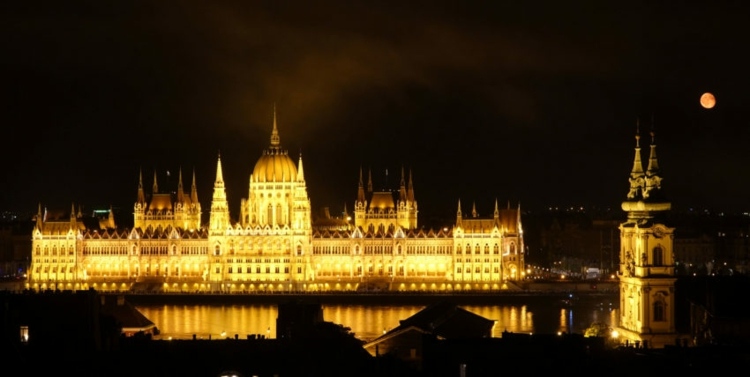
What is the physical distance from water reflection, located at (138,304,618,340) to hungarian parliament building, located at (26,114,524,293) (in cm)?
1301

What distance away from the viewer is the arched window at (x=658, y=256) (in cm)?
4272

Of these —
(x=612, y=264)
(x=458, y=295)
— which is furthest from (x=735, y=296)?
(x=612, y=264)

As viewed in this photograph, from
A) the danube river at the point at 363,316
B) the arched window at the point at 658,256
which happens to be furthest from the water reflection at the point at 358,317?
the arched window at the point at 658,256

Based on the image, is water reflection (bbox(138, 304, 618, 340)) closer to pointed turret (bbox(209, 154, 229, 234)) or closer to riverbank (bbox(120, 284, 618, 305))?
riverbank (bbox(120, 284, 618, 305))

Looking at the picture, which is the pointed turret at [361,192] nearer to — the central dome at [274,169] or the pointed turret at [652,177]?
the central dome at [274,169]

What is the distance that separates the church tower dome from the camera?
4788 inches

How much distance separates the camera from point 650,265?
42750mm

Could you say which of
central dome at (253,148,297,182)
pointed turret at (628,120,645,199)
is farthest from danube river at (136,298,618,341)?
pointed turret at (628,120,645,199)

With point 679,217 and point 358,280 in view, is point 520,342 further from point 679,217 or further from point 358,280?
point 679,217

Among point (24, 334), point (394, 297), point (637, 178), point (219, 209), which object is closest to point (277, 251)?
point (219, 209)

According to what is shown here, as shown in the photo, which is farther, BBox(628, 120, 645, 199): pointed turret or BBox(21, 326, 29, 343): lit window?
BBox(628, 120, 645, 199): pointed turret

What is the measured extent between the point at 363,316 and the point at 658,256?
50457 mm

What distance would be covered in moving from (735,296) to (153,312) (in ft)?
198

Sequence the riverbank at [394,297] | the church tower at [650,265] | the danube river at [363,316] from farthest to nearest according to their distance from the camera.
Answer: the riverbank at [394,297], the danube river at [363,316], the church tower at [650,265]
